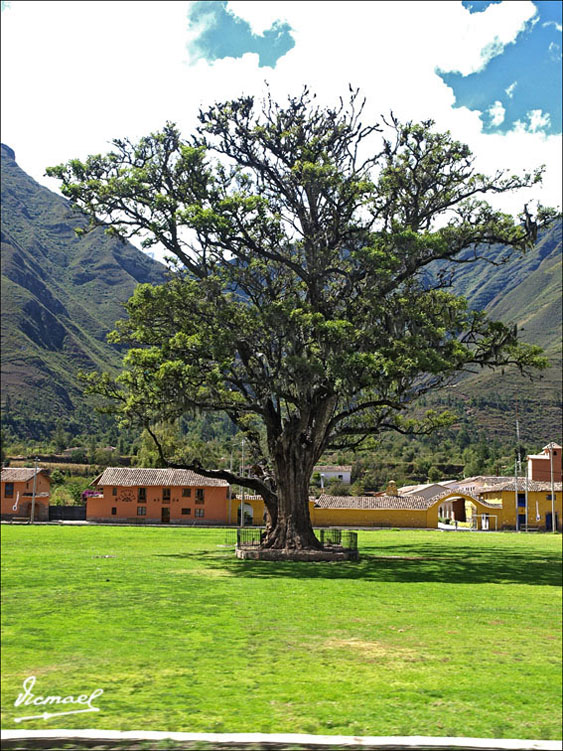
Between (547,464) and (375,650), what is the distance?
2.35 meters

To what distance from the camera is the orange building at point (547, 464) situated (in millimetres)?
4566

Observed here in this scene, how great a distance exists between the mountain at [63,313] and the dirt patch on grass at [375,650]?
40.5ft

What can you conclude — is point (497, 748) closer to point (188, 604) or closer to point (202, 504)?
point (188, 604)

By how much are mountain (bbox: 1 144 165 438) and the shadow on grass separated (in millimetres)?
7541

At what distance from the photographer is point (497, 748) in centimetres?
372

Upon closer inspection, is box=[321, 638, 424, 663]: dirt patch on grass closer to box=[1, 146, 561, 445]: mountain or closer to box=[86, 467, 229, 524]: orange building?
box=[1, 146, 561, 445]: mountain

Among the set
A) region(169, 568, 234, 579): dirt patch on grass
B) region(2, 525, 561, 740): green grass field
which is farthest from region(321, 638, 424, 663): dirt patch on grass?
region(169, 568, 234, 579): dirt patch on grass

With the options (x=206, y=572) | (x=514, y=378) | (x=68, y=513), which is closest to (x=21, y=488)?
(x=68, y=513)

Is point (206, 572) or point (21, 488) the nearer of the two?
point (206, 572)

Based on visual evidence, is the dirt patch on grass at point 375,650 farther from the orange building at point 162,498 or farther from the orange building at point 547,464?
the orange building at point 162,498

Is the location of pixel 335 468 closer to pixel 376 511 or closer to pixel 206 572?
pixel 376 511

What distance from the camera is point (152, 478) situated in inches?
2191

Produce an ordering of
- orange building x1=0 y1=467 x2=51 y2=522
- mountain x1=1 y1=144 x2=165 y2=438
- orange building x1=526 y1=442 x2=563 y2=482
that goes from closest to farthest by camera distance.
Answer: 1. orange building x1=526 y1=442 x2=563 y2=482
2. mountain x1=1 y1=144 x2=165 y2=438
3. orange building x1=0 y1=467 x2=51 y2=522

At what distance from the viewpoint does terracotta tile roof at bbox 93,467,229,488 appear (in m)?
54.2
